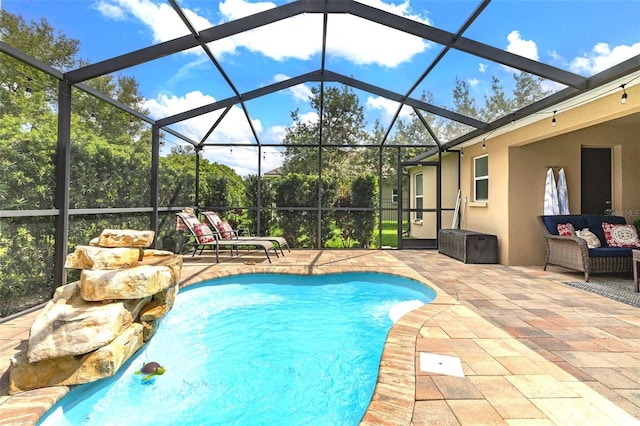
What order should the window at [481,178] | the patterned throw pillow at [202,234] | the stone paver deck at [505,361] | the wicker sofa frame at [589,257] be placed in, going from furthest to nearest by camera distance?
the window at [481,178] < the patterned throw pillow at [202,234] < the wicker sofa frame at [589,257] < the stone paver deck at [505,361]

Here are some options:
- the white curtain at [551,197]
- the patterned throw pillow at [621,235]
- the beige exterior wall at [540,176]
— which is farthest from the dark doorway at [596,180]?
the patterned throw pillow at [621,235]

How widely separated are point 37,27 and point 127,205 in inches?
117

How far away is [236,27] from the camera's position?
16.2ft

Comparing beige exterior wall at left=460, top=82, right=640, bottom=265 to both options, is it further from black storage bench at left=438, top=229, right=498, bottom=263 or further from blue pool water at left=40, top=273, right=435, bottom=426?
blue pool water at left=40, top=273, right=435, bottom=426

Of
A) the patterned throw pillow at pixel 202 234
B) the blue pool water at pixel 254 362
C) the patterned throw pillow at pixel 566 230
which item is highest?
the patterned throw pillow at pixel 566 230

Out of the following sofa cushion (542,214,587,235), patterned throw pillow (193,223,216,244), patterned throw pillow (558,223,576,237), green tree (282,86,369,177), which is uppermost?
green tree (282,86,369,177)

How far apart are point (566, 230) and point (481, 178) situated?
242cm

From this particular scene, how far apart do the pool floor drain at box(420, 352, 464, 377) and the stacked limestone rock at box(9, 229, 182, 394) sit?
7.52 ft

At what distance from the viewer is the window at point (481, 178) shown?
785 centimetres

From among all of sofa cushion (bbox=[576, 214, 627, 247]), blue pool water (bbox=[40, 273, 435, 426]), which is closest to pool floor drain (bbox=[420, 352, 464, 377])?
blue pool water (bbox=[40, 273, 435, 426])

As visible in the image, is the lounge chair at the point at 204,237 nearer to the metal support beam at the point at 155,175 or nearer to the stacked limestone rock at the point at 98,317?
the metal support beam at the point at 155,175

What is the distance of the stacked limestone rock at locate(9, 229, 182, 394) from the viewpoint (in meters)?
2.26

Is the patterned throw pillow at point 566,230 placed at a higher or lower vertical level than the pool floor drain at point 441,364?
higher

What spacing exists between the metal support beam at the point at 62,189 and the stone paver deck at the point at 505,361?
749 mm
